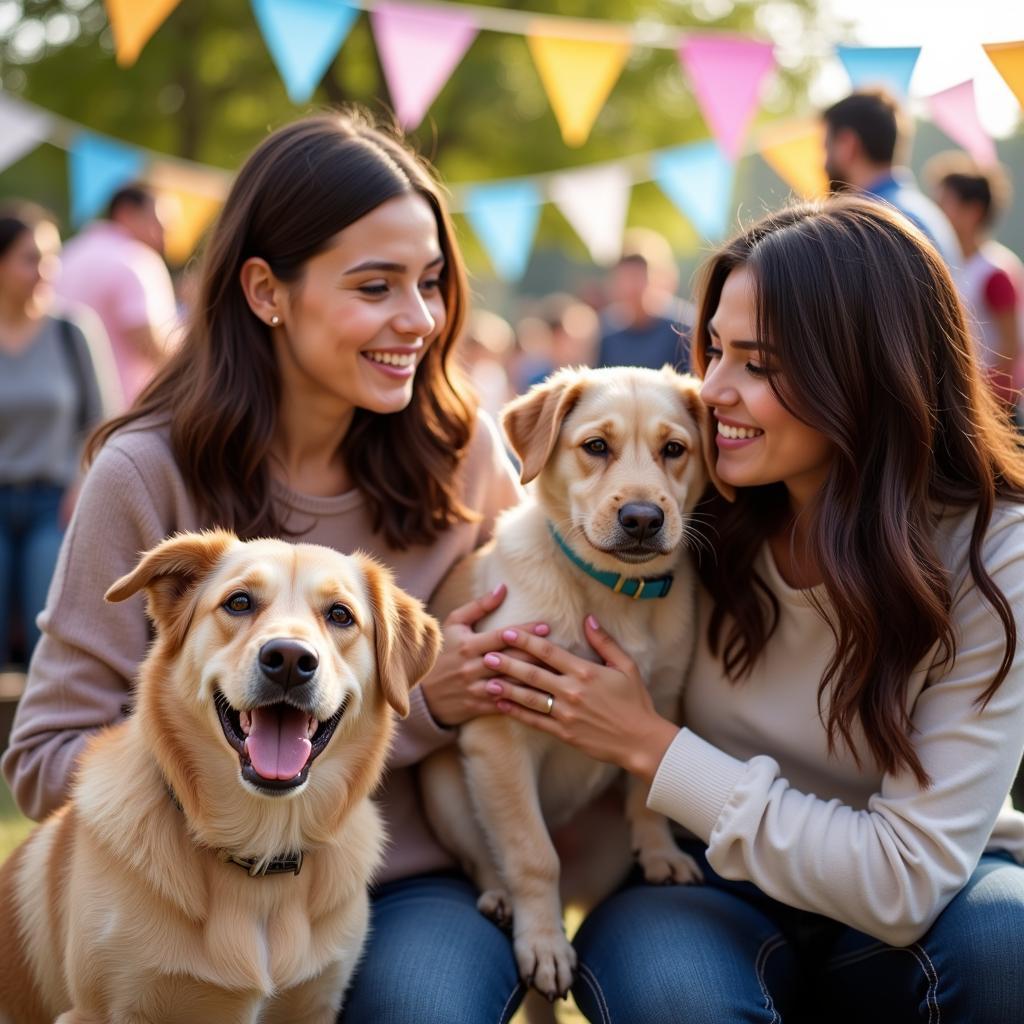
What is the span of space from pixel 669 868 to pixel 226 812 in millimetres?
1103

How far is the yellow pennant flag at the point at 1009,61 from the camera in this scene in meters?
5.05

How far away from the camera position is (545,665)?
2.72 meters

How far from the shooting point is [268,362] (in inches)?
111

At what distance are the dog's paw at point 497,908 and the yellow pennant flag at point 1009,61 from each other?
4265 mm

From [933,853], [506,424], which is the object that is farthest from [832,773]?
[506,424]

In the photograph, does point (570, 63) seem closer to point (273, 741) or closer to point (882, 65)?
point (882, 65)

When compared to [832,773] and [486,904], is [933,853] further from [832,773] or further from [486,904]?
[486,904]

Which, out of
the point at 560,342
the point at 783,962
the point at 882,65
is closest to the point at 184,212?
the point at 560,342

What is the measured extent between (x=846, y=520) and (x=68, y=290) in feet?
17.9

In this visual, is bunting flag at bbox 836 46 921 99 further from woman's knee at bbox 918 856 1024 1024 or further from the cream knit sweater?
woman's knee at bbox 918 856 1024 1024

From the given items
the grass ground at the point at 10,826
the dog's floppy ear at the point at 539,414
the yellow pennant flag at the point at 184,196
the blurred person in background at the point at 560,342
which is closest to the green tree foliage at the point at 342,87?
the blurred person in background at the point at 560,342

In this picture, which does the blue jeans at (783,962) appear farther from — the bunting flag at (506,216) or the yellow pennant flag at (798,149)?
the bunting flag at (506,216)

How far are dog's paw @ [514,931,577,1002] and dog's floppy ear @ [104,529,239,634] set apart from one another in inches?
41.2

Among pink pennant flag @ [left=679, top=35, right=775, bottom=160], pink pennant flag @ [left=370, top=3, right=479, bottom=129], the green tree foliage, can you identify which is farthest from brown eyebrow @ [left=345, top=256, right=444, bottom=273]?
the green tree foliage
